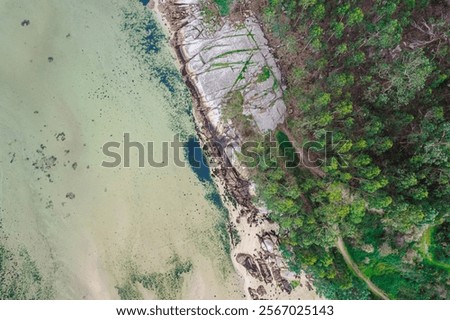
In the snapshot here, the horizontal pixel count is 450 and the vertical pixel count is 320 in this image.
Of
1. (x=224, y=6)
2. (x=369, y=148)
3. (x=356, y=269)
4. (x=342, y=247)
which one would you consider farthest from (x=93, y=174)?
(x=356, y=269)

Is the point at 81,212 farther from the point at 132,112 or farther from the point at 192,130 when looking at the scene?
the point at 192,130

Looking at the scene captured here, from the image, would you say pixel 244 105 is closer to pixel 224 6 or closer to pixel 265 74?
pixel 265 74

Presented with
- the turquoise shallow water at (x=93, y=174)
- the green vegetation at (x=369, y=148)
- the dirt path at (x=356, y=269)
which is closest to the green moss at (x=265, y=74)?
the green vegetation at (x=369, y=148)

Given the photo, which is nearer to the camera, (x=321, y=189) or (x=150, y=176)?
(x=321, y=189)

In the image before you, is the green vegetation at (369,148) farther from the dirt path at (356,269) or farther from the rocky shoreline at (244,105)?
the rocky shoreline at (244,105)

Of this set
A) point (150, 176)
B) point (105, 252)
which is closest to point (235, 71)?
point (150, 176)

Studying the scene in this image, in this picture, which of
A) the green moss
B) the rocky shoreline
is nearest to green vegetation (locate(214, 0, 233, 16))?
the rocky shoreline
